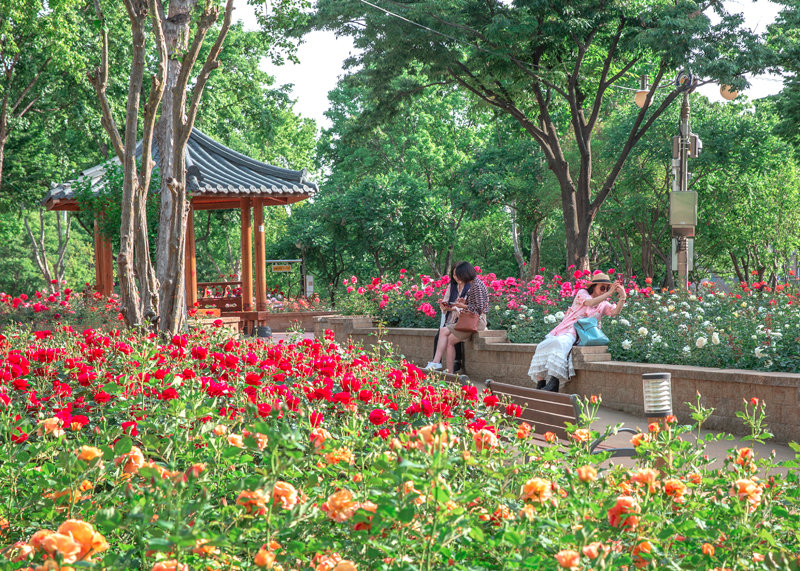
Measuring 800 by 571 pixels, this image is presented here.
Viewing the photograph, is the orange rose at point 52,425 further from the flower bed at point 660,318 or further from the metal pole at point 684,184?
the metal pole at point 684,184

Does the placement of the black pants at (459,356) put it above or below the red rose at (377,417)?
below

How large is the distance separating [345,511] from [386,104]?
16.9 metres

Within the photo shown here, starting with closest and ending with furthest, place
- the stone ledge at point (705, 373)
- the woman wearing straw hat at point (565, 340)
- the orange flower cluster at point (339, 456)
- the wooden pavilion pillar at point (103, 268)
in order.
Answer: the orange flower cluster at point (339, 456)
the stone ledge at point (705, 373)
the woman wearing straw hat at point (565, 340)
the wooden pavilion pillar at point (103, 268)

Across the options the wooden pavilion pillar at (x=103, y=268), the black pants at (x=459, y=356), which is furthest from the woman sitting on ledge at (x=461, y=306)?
the wooden pavilion pillar at (x=103, y=268)

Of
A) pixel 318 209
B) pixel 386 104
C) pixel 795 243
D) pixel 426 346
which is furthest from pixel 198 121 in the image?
pixel 795 243

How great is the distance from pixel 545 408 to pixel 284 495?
3338 mm

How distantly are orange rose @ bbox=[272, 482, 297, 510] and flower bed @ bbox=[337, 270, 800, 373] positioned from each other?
22.4 feet

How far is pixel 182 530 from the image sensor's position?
166cm

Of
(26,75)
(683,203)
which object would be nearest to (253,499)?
(683,203)

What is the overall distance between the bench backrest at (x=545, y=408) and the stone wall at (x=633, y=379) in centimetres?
182

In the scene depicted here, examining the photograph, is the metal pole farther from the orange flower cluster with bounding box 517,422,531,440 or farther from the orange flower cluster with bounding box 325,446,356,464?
the orange flower cluster with bounding box 325,446,356,464

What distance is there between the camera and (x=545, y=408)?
504cm

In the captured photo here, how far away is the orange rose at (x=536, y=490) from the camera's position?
2211mm

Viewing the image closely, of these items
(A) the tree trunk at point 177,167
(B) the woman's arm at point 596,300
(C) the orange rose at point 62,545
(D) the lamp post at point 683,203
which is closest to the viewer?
(C) the orange rose at point 62,545
